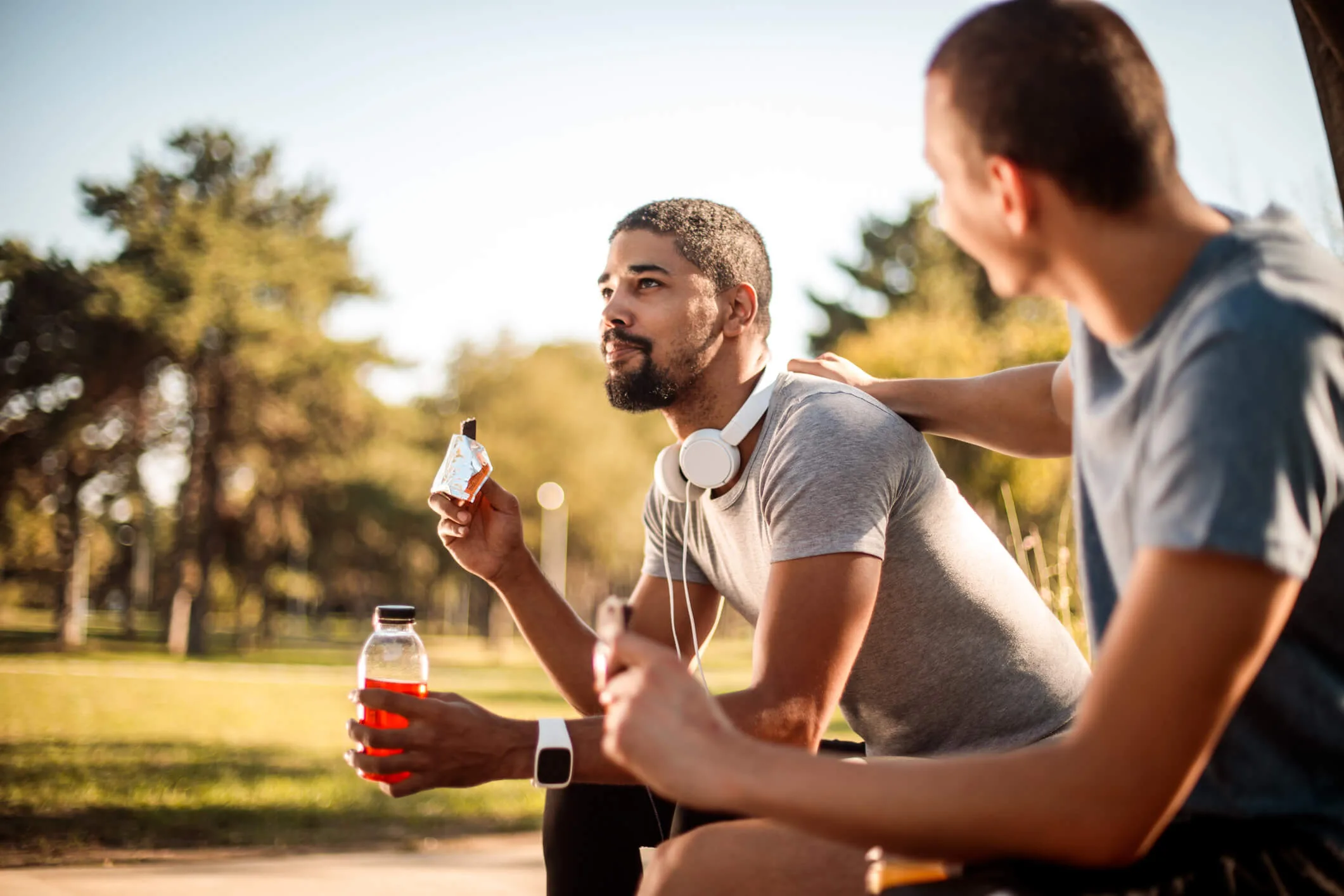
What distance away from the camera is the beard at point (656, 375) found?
290 centimetres

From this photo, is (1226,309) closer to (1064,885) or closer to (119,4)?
(1064,885)

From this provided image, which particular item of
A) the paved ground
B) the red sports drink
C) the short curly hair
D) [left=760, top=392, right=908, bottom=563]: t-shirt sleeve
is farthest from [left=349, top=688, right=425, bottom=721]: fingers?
the paved ground

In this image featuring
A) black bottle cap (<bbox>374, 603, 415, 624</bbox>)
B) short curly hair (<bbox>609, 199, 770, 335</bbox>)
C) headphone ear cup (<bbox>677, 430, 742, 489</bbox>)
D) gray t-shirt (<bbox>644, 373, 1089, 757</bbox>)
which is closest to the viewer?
gray t-shirt (<bbox>644, 373, 1089, 757</bbox>)

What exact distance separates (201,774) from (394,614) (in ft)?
26.1

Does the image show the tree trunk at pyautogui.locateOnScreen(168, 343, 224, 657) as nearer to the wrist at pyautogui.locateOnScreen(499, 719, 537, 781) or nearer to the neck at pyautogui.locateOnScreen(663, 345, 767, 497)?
the neck at pyautogui.locateOnScreen(663, 345, 767, 497)

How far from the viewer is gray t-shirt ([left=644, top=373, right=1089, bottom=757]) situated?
88.9 inches

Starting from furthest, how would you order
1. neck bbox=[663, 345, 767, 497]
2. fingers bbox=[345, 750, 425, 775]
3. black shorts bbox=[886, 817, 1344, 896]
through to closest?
1. neck bbox=[663, 345, 767, 497]
2. fingers bbox=[345, 750, 425, 775]
3. black shorts bbox=[886, 817, 1344, 896]

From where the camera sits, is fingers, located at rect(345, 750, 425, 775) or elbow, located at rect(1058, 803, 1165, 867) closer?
elbow, located at rect(1058, 803, 1165, 867)

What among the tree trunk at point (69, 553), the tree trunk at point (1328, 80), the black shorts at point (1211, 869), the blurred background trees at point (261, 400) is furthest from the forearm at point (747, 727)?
the tree trunk at point (69, 553)

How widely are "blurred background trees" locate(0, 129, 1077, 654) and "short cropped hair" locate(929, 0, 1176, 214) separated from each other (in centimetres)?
2029

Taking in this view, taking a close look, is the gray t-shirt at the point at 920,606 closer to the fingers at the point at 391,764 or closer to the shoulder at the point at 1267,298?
the fingers at the point at 391,764

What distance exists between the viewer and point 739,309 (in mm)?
3029

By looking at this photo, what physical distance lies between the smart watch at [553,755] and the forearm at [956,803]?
2.48ft

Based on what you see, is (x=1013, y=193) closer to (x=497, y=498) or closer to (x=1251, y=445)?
(x=1251, y=445)
